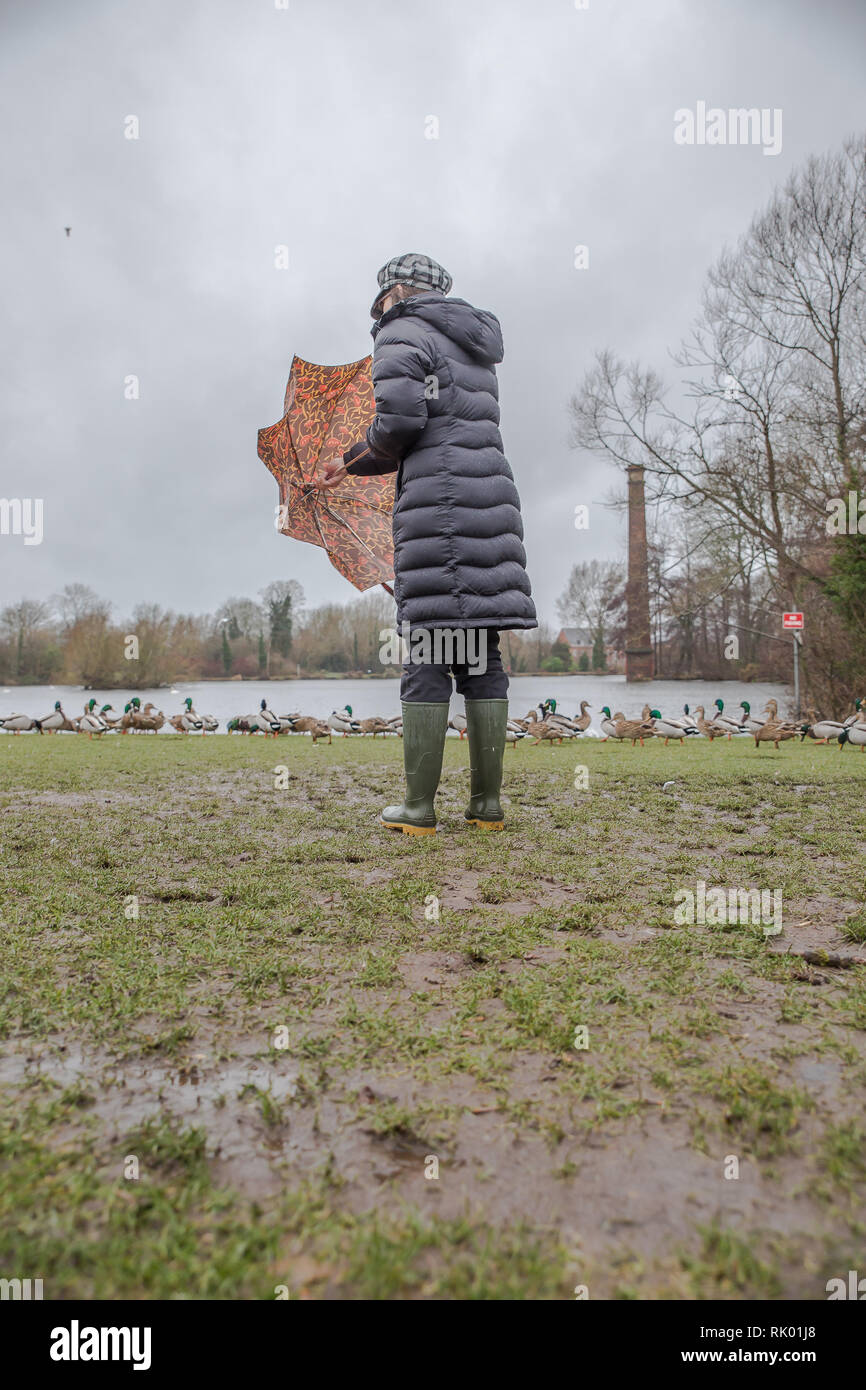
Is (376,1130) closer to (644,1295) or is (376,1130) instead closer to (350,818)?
(644,1295)

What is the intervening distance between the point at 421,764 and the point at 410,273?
2447mm

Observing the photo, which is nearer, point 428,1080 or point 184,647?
point 428,1080

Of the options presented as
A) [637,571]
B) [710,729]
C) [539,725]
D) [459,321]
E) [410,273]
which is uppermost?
[637,571]

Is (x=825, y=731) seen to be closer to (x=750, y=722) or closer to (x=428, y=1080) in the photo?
(x=750, y=722)

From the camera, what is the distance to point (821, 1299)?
2.87 ft

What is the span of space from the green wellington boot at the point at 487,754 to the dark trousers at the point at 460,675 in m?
0.06

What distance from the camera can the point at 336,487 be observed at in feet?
16.1

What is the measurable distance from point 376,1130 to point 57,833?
9.30 ft

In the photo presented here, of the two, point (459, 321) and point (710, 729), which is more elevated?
point (459, 321)

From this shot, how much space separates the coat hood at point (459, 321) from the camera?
3568 millimetres
